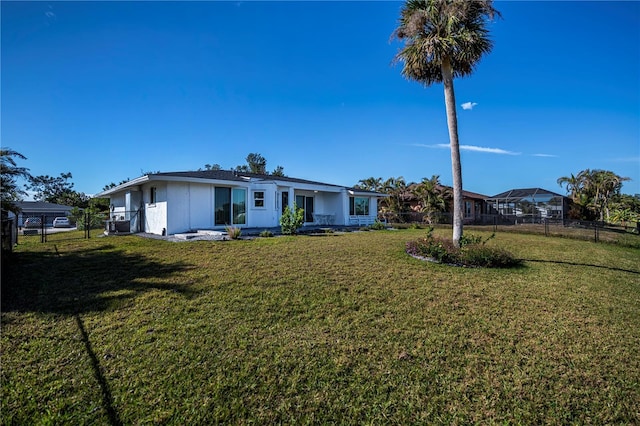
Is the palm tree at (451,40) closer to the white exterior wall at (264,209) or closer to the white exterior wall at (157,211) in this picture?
the white exterior wall at (264,209)

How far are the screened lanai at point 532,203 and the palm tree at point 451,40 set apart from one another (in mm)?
24996

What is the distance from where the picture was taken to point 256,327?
429cm

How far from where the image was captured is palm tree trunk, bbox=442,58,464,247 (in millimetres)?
9906

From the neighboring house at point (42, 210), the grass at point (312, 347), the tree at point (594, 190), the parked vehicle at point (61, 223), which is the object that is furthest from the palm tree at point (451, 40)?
the neighboring house at point (42, 210)

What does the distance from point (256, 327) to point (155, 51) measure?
1204cm

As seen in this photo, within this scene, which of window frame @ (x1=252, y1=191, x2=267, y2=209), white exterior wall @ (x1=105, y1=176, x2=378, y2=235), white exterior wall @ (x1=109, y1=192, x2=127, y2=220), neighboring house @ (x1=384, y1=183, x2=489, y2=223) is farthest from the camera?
neighboring house @ (x1=384, y1=183, x2=489, y2=223)

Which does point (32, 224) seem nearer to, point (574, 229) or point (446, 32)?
point (446, 32)

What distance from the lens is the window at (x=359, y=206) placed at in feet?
74.1

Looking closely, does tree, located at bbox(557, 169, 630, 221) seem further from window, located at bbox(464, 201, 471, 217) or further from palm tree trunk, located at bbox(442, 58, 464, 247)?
palm tree trunk, located at bbox(442, 58, 464, 247)

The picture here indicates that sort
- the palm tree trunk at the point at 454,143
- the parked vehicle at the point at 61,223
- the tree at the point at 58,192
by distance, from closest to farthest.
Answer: the palm tree trunk at the point at 454,143
the parked vehicle at the point at 61,223
the tree at the point at 58,192

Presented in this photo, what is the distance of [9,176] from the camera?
9.95 meters

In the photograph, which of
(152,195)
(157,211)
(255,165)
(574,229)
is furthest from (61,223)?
(574,229)

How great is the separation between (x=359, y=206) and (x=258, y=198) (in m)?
9.84

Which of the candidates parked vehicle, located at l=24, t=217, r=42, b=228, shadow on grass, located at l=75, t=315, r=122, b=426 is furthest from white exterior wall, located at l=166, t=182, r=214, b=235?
parked vehicle, located at l=24, t=217, r=42, b=228
